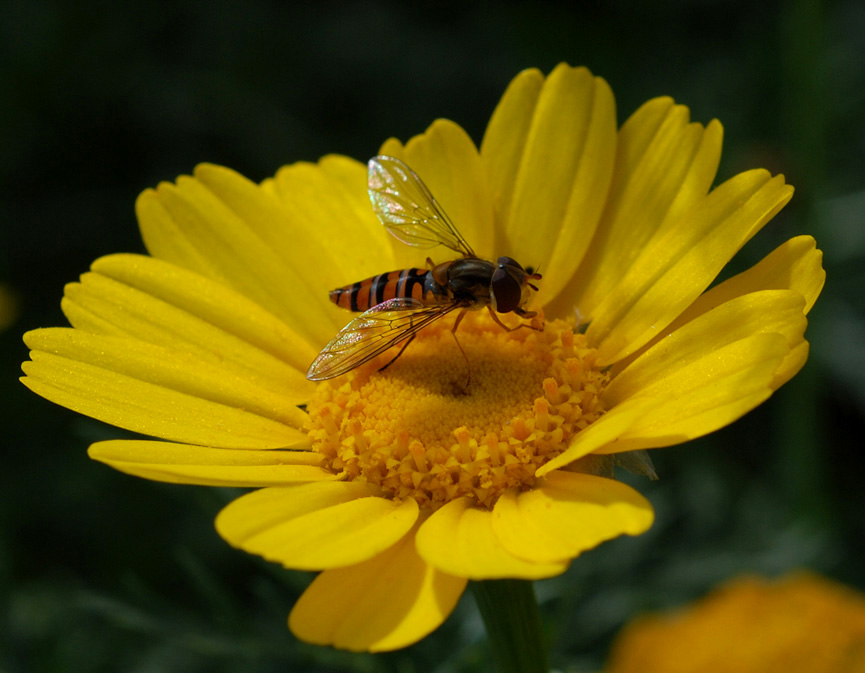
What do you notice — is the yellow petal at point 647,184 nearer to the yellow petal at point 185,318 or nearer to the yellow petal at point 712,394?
the yellow petal at point 712,394

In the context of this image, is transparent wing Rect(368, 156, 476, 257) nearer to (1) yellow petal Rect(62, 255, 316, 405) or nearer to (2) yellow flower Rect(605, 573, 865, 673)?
(1) yellow petal Rect(62, 255, 316, 405)

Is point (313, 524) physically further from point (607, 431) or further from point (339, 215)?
point (339, 215)

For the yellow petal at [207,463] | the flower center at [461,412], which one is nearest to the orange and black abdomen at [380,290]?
the flower center at [461,412]

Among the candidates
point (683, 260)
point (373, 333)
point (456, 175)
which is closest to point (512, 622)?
point (373, 333)

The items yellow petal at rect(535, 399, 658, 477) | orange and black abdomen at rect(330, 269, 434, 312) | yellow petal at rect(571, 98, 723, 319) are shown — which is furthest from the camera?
orange and black abdomen at rect(330, 269, 434, 312)

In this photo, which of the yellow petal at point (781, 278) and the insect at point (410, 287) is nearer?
the yellow petal at point (781, 278)

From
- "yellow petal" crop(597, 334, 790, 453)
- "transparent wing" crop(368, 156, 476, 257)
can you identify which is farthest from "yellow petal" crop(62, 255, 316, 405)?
"yellow petal" crop(597, 334, 790, 453)
